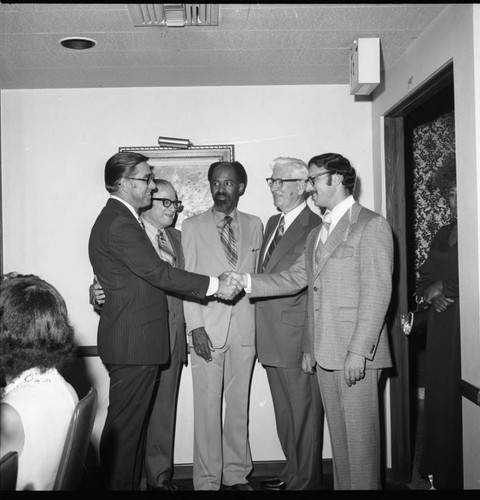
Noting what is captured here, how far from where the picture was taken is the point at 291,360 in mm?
3367

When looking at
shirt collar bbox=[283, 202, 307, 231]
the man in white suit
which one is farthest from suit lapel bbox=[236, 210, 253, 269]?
shirt collar bbox=[283, 202, 307, 231]

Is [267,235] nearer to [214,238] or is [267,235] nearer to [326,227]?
[214,238]

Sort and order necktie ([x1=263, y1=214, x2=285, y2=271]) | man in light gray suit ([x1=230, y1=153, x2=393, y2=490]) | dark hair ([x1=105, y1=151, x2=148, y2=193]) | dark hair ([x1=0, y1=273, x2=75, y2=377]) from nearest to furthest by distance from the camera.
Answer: dark hair ([x1=0, y1=273, x2=75, y2=377]) < man in light gray suit ([x1=230, y1=153, x2=393, y2=490]) < dark hair ([x1=105, y1=151, x2=148, y2=193]) < necktie ([x1=263, y1=214, x2=285, y2=271])

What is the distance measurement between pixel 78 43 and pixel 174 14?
67 cm

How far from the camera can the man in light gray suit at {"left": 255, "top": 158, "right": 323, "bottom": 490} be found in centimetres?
335

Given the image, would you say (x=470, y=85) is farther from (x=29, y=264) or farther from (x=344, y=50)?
(x=29, y=264)

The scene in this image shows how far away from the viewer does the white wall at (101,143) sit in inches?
160

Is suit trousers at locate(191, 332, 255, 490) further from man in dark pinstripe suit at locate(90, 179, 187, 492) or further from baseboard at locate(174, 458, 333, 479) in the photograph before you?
baseboard at locate(174, 458, 333, 479)

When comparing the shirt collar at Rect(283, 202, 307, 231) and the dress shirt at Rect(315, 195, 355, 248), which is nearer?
the dress shirt at Rect(315, 195, 355, 248)

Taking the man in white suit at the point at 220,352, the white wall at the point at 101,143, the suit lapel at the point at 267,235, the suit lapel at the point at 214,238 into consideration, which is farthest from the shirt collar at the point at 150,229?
the suit lapel at the point at 267,235

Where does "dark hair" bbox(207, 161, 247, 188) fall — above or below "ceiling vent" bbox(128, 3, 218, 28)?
below

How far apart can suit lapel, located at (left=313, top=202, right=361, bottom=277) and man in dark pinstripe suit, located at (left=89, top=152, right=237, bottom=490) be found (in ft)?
2.77

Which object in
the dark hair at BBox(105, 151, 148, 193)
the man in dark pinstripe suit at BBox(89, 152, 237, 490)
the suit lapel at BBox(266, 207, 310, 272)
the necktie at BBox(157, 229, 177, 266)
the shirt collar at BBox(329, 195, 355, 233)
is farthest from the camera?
the necktie at BBox(157, 229, 177, 266)

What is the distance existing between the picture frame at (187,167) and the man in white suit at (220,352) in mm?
354
